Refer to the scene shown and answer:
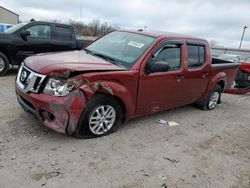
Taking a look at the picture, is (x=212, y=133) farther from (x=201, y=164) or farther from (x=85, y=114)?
(x=85, y=114)

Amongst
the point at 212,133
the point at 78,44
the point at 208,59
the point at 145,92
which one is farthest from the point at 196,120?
the point at 78,44

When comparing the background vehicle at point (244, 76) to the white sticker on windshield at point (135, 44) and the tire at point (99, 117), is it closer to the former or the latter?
the white sticker on windshield at point (135, 44)

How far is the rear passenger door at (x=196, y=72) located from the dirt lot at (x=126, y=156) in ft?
2.58

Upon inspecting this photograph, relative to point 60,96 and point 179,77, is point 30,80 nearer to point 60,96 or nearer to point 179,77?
point 60,96

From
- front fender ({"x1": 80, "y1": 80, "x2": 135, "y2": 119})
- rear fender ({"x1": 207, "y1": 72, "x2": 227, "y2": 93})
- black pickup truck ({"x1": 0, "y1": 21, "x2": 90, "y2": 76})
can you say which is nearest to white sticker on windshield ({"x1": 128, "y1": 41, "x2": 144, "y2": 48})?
front fender ({"x1": 80, "y1": 80, "x2": 135, "y2": 119})

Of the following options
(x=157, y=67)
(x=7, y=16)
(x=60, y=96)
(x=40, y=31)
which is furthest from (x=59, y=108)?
(x=7, y=16)

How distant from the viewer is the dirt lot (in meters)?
3.12

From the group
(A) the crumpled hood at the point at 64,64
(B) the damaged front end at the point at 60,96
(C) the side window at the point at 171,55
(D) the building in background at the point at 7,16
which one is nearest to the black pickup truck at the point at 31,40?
(A) the crumpled hood at the point at 64,64

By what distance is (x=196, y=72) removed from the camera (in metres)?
5.49

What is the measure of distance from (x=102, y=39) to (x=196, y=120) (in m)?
2.70

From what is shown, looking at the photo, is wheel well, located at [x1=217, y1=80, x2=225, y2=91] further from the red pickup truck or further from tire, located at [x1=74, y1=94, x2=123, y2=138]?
tire, located at [x1=74, y1=94, x2=123, y2=138]

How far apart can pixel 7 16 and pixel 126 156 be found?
52470 mm

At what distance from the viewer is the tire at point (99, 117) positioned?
3840mm

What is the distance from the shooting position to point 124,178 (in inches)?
126
